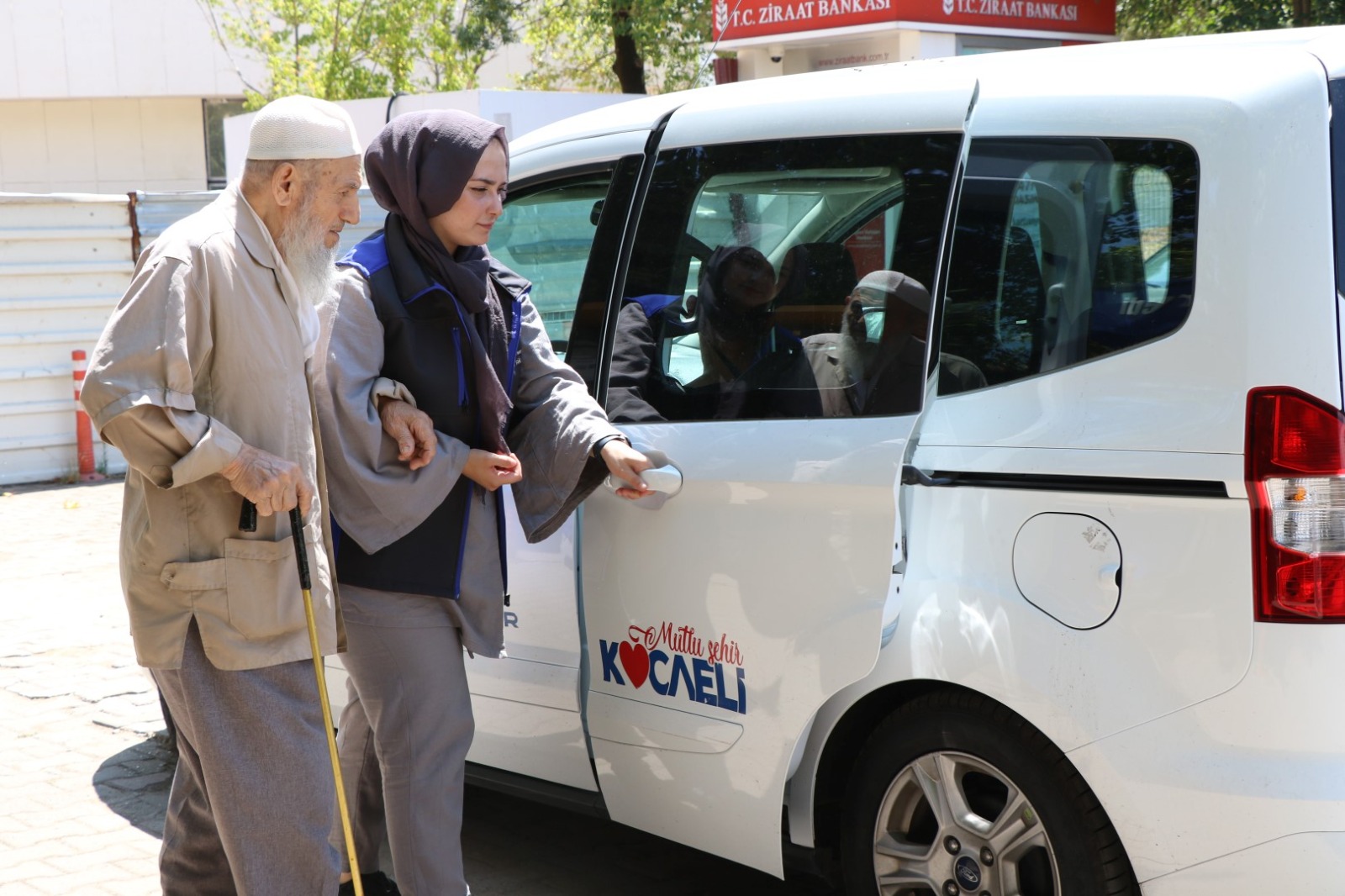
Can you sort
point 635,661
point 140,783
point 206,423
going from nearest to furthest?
point 206,423 → point 635,661 → point 140,783

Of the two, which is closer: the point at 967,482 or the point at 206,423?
the point at 206,423

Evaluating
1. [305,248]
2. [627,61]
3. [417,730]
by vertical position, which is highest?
[627,61]

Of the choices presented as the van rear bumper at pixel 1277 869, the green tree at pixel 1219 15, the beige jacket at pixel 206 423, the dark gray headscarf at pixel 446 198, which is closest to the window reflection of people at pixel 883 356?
the dark gray headscarf at pixel 446 198

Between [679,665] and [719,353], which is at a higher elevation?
[719,353]

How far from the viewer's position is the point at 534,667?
11.8ft

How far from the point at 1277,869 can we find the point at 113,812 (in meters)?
3.58

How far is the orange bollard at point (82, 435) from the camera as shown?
11.2 meters

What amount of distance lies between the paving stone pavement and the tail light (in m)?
1.86

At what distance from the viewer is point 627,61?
750 inches

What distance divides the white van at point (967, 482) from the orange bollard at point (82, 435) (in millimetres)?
8671

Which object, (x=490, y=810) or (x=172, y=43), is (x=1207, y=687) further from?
(x=172, y=43)

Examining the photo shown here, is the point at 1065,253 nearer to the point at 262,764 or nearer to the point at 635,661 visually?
the point at 635,661

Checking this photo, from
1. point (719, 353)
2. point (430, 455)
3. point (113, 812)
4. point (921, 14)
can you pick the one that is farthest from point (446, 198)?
point (921, 14)

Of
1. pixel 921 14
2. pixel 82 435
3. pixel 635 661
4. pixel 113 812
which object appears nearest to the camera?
pixel 635 661
